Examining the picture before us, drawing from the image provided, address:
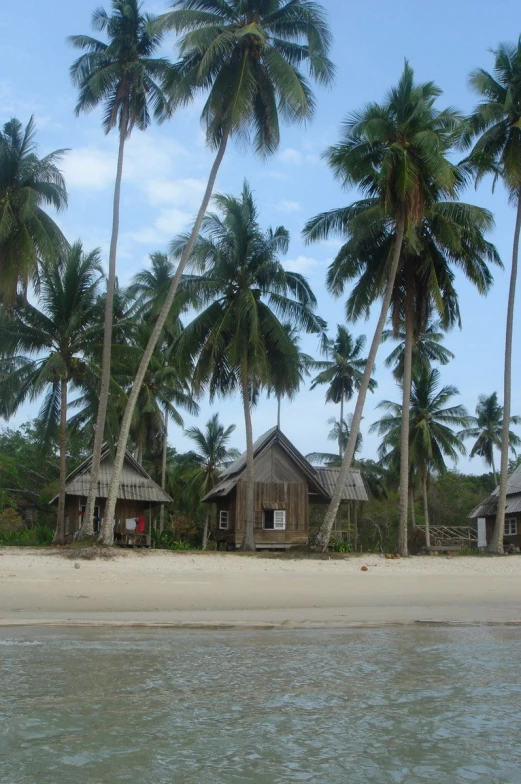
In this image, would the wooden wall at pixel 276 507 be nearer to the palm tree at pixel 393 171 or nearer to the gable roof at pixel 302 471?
the gable roof at pixel 302 471

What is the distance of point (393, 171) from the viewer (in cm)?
2292

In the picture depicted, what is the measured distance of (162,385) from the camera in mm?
38469

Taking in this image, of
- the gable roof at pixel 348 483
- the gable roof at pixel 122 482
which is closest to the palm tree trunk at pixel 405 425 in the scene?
the gable roof at pixel 348 483

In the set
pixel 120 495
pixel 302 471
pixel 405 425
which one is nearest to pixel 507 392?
pixel 405 425

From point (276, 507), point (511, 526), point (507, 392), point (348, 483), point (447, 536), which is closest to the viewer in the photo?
point (507, 392)

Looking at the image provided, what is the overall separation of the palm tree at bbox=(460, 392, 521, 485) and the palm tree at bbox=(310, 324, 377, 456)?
955 cm

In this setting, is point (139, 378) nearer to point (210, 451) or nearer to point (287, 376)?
point (287, 376)

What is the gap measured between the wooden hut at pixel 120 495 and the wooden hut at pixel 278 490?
325 centimetres

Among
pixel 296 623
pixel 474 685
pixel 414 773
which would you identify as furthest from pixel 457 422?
pixel 414 773

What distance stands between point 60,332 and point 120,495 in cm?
899

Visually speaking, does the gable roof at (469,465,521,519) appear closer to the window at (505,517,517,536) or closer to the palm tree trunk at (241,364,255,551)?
the window at (505,517,517,536)

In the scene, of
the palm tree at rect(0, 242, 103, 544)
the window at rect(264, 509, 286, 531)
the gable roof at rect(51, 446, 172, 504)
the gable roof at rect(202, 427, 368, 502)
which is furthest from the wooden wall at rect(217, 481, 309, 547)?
the palm tree at rect(0, 242, 103, 544)

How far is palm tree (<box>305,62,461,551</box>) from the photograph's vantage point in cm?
2273

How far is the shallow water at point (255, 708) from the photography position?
5766 mm
